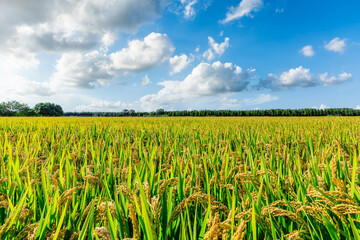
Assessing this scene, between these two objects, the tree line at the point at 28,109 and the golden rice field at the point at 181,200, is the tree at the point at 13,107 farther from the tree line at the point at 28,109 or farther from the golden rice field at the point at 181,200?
the golden rice field at the point at 181,200

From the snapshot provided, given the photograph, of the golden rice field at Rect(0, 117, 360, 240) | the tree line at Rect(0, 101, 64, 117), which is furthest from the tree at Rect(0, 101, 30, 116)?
the golden rice field at Rect(0, 117, 360, 240)

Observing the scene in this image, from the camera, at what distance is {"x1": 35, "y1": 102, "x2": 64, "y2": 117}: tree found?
4543 inches

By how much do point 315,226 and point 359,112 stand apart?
3549 inches

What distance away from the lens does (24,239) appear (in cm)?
100

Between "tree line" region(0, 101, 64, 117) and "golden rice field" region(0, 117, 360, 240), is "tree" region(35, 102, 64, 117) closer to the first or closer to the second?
"tree line" region(0, 101, 64, 117)

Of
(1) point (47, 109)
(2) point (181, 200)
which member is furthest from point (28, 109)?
(2) point (181, 200)

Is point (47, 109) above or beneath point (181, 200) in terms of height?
above

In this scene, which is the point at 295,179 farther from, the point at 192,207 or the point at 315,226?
the point at 192,207

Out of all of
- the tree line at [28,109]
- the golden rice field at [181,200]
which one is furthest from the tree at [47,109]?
the golden rice field at [181,200]

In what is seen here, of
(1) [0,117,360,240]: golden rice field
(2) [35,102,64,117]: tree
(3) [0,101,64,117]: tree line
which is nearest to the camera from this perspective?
(1) [0,117,360,240]: golden rice field

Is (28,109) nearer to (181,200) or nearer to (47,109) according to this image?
(47,109)

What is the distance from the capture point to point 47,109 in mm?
117188

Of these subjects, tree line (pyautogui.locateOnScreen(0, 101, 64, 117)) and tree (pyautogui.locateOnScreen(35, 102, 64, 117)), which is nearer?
tree line (pyautogui.locateOnScreen(0, 101, 64, 117))

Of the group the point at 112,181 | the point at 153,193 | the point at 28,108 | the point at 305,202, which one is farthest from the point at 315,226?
the point at 28,108
